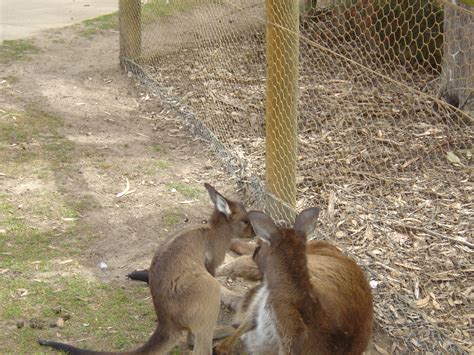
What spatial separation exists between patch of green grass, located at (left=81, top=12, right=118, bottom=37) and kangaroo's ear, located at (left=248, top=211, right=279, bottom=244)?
620 centimetres

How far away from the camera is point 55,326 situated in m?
4.09

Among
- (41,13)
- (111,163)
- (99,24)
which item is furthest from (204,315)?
(41,13)

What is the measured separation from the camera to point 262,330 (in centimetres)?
368

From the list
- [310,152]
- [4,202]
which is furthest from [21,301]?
[310,152]

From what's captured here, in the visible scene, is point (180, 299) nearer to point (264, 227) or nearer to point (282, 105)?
point (264, 227)

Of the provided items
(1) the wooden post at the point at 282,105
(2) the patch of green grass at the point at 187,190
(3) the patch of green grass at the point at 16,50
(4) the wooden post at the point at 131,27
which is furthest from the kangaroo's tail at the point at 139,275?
(3) the patch of green grass at the point at 16,50

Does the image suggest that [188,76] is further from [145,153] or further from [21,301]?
[21,301]

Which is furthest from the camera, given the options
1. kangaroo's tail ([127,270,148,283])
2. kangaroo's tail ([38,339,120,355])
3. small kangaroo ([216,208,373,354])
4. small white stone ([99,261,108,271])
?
small white stone ([99,261,108,271])

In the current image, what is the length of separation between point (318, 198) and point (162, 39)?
3074mm

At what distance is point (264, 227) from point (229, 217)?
85 centimetres

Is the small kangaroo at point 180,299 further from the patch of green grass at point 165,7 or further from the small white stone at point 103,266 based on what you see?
the patch of green grass at point 165,7

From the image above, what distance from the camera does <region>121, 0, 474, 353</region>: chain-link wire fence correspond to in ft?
14.7

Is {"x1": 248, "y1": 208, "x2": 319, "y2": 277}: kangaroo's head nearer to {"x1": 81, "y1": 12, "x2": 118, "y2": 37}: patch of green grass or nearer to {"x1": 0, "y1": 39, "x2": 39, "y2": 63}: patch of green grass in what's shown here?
{"x1": 0, "y1": 39, "x2": 39, "y2": 63}: patch of green grass

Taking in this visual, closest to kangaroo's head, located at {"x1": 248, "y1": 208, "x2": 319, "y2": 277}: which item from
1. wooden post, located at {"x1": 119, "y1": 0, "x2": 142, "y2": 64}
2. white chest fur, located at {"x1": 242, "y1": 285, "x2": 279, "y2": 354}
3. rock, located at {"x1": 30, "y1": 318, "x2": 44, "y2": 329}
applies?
white chest fur, located at {"x1": 242, "y1": 285, "x2": 279, "y2": 354}
